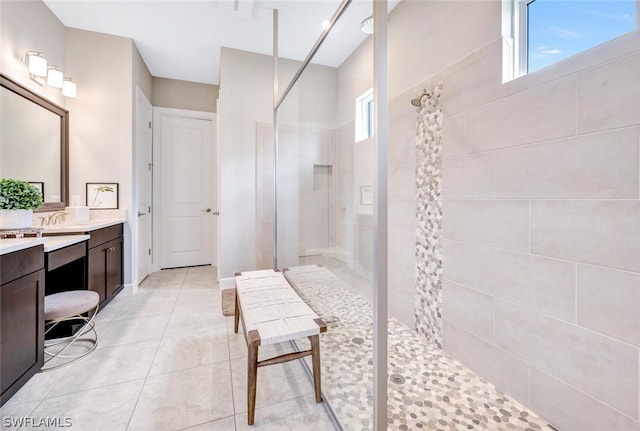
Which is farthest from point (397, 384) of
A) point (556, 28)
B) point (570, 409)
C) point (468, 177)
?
point (556, 28)

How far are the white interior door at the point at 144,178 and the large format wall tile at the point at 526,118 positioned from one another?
3464 millimetres

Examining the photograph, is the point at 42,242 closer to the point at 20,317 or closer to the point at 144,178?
the point at 20,317

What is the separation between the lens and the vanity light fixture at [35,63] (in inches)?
91.7

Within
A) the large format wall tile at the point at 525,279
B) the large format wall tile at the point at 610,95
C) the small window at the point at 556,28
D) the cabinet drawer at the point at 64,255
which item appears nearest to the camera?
the large format wall tile at the point at 610,95

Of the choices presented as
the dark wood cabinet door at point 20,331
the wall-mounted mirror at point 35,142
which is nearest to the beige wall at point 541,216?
the dark wood cabinet door at point 20,331

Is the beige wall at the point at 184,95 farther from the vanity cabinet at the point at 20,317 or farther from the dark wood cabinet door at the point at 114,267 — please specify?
the vanity cabinet at the point at 20,317

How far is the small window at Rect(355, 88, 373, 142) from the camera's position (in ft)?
3.98

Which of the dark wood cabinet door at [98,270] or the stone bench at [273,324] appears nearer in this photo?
the stone bench at [273,324]

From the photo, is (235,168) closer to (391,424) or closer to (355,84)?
(355,84)

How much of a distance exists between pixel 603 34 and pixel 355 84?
1056mm

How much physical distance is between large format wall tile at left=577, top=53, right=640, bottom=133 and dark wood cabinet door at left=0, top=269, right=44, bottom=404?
275 centimetres

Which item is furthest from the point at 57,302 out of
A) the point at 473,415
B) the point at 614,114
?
the point at 614,114

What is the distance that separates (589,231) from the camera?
118cm

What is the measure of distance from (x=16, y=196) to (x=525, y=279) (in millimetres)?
3046
